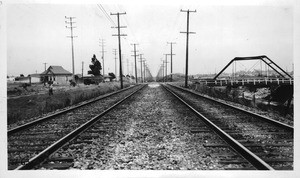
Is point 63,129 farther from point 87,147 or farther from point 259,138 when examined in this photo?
point 259,138

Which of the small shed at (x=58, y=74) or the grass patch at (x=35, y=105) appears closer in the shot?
the grass patch at (x=35, y=105)

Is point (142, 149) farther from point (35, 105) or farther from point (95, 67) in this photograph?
point (95, 67)

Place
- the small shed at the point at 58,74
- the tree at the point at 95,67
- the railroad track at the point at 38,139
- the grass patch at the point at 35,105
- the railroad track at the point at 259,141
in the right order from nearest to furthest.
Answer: the railroad track at the point at 259,141 < the railroad track at the point at 38,139 < the grass patch at the point at 35,105 < the small shed at the point at 58,74 < the tree at the point at 95,67

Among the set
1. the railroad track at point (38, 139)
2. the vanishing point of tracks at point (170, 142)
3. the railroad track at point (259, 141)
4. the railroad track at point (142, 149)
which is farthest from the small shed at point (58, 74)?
the railroad track at point (259, 141)

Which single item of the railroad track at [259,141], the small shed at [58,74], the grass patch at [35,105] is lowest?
the grass patch at [35,105]

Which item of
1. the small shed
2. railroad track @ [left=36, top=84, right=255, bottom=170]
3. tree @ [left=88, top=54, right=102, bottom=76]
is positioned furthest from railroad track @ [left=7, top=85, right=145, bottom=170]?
tree @ [left=88, top=54, right=102, bottom=76]

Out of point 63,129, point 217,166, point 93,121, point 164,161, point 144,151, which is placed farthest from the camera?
point 93,121

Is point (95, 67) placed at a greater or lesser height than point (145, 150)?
greater

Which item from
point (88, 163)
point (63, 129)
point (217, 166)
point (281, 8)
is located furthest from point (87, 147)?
point (281, 8)

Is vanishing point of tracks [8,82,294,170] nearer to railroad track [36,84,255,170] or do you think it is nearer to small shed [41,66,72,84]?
railroad track [36,84,255,170]

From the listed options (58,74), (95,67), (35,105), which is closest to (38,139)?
(35,105)

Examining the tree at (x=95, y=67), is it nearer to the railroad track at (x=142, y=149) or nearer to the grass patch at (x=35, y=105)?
the grass patch at (x=35, y=105)

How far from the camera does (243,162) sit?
3.64 m

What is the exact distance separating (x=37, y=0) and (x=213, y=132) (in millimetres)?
5131
